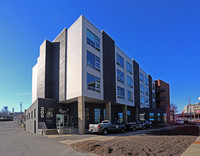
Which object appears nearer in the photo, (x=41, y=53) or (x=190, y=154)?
(x=190, y=154)

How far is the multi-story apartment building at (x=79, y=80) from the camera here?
22.5 meters

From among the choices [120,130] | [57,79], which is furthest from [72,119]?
[120,130]

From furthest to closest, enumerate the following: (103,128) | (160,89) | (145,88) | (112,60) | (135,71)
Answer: (160,89) → (145,88) → (135,71) → (112,60) → (103,128)

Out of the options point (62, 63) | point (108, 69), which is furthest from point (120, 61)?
point (62, 63)

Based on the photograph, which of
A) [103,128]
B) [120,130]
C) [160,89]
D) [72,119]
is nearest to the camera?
[103,128]

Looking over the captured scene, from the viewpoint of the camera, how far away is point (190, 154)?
7.80 m

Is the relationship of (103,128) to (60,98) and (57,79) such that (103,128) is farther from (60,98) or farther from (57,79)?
(57,79)

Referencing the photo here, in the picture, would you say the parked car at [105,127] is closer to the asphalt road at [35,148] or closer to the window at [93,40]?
the asphalt road at [35,148]

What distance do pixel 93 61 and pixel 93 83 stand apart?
329 centimetres

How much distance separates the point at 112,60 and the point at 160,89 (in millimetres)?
37275

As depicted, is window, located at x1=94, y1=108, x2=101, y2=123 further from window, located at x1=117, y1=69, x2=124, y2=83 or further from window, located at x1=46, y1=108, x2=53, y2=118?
window, located at x1=46, y1=108, x2=53, y2=118

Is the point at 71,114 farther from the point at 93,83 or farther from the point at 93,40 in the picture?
the point at 93,40

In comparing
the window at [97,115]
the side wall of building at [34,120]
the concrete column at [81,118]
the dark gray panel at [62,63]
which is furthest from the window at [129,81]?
the side wall of building at [34,120]

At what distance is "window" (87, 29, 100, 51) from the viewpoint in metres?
24.1
